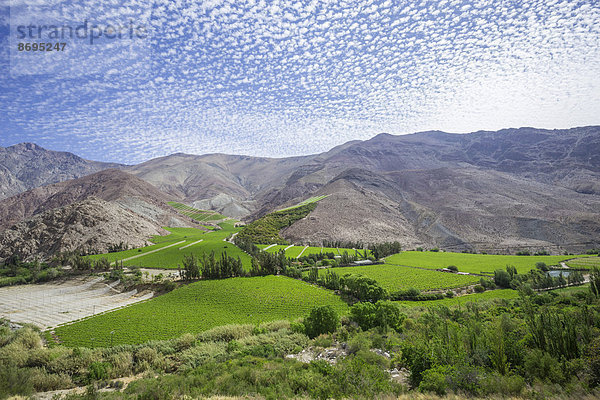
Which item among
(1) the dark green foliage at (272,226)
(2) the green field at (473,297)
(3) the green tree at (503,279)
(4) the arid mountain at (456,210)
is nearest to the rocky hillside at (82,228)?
(1) the dark green foliage at (272,226)

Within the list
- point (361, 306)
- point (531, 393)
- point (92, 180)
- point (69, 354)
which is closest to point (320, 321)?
point (361, 306)

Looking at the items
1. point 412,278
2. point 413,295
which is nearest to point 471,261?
point 412,278

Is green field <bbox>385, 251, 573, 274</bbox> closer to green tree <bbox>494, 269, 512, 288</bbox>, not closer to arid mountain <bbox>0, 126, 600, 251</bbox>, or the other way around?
green tree <bbox>494, 269, 512, 288</bbox>

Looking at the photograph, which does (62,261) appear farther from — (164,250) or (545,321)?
(545,321)

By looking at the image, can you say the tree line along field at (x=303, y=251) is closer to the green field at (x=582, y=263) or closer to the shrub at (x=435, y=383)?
the green field at (x=582, y=263)

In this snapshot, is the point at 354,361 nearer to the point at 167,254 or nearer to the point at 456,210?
the point at 167,254
